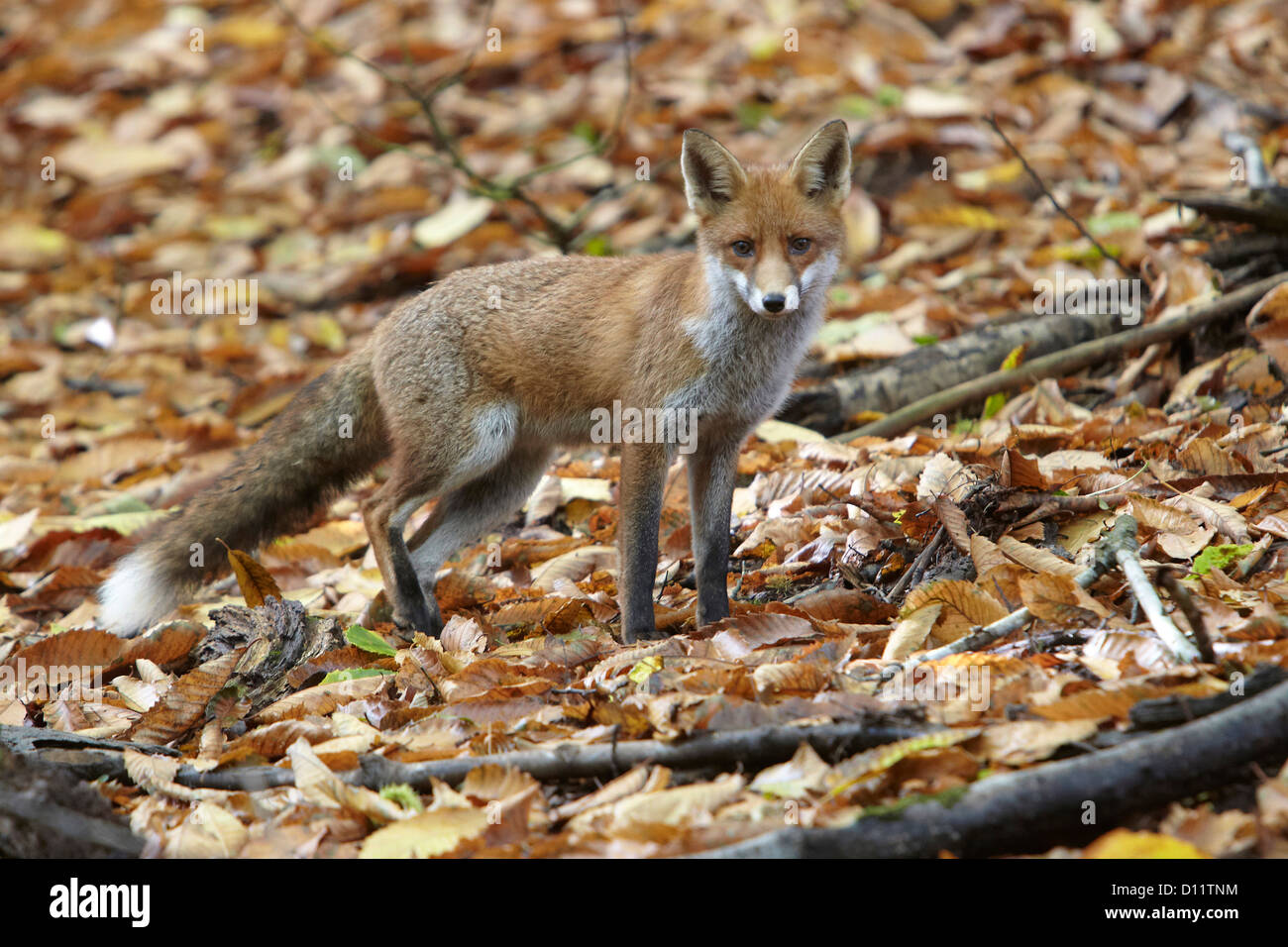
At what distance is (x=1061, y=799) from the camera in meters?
2.43

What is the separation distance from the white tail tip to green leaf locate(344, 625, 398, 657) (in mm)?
1125

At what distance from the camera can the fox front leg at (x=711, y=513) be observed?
182 inches

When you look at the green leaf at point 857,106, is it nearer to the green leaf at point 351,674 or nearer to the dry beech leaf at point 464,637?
the dry beech leaf at point 464,637

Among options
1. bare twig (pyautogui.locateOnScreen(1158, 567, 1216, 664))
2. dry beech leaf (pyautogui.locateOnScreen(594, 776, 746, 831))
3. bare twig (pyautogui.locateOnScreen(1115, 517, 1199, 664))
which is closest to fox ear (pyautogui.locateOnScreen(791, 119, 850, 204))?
bare twig (pyautogui.locateOnScreen(1115, 517, 1199, 664))

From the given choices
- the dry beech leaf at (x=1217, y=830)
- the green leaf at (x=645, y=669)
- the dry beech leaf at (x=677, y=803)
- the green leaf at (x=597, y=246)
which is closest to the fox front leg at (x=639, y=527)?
the green leaf at (x=645, y=669)

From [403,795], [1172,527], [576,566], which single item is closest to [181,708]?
[403,795]

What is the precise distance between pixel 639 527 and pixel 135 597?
7.94 ft

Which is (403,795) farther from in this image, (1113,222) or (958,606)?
(1113,222)

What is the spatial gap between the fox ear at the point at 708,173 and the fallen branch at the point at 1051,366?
6.70 feet

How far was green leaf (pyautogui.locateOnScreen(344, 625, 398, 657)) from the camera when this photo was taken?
14.9ft

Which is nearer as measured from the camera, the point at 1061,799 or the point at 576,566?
the point at 1061,799

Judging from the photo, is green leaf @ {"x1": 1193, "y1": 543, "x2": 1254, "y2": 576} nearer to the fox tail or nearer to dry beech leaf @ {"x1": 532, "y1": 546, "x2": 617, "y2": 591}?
dry beech leaf @ {"x1": 532, "y1": 546, "x2": 617, "y2": 591}

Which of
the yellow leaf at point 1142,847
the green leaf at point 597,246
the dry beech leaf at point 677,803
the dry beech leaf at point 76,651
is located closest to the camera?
the yellow leaf at point 1142,847

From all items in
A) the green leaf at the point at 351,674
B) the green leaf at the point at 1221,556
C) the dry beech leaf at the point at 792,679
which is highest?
the green leaf at the point at 1221,556
